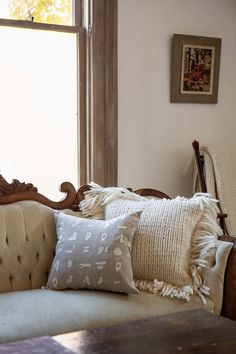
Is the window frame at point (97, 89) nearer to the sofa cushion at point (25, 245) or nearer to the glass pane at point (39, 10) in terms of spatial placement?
the glass pane at point (39, 10)

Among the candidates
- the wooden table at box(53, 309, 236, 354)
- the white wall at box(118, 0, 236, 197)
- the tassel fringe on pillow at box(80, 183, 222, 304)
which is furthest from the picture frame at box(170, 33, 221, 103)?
the wooden table at box(53, 309, 236, 354)

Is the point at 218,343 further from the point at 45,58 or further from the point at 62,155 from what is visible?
the point at 45,58

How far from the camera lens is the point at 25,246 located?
251 cm

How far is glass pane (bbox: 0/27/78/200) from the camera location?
3.18 m

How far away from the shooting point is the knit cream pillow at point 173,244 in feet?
7.83

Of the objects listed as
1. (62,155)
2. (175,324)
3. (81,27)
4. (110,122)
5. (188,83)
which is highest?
(81,27)

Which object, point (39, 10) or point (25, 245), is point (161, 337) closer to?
point (25, 245)

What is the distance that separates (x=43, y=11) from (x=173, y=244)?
173 cm

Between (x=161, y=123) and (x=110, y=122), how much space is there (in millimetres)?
411

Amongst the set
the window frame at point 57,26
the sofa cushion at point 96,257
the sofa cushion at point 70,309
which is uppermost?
the window frame at point 57,26

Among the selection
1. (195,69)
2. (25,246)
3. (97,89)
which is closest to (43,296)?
(25,246)

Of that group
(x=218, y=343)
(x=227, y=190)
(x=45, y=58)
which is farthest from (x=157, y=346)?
(x=45, y=58)

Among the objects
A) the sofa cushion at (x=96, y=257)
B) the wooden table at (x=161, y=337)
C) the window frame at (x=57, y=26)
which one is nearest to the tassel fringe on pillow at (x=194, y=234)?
the sofa cushion at (x=96, y=257)

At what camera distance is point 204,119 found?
147 inches
